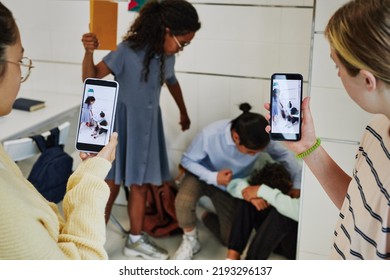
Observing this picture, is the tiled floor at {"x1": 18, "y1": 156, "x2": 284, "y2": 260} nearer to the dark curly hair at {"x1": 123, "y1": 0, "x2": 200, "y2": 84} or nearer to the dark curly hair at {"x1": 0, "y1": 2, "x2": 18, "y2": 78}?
the dark curly hair at {"x1": 123, "y1": 0, "x2": 200, "y2": 84}

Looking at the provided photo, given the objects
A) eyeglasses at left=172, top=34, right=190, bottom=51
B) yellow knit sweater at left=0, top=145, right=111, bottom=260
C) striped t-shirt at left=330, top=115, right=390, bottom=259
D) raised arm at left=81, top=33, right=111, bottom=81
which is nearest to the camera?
yellow knit sweater at left=0, top=145, right=111, bottom=260

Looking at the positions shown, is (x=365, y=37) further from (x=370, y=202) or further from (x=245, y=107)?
(x=245, y=107)

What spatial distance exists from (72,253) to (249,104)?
850 mm

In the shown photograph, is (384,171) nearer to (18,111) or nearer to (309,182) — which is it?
(309,182)

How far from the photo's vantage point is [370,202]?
0.80 meters

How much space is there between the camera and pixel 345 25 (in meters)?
0.76

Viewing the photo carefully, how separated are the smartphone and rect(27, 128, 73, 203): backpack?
53cm

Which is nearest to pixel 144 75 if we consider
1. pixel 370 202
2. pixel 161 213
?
pixel 161 213

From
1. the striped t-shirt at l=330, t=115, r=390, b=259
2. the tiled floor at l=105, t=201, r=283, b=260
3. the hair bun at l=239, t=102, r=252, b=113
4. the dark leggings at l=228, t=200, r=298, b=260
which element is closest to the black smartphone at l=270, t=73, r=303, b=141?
the striped t-shirt at l=330, t=115, r=390, b=259

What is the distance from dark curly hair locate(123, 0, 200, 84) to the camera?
1359 millimetres

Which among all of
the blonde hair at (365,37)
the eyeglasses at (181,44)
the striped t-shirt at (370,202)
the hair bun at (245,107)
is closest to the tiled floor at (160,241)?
the hair bun at (245,107)

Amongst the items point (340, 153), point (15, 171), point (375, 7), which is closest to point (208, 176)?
point (340, 153)

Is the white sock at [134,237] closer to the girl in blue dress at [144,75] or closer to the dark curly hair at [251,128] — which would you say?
the girl in blue dress at [144,75]

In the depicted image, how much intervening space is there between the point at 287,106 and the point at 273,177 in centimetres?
56
